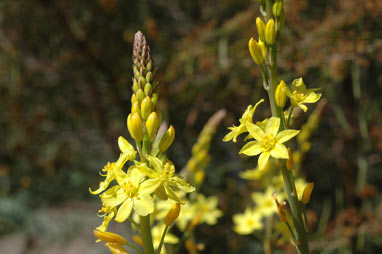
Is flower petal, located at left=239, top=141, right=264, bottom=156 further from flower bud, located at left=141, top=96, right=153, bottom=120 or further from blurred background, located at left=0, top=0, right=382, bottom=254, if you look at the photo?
blurred background, located at left=0, top=0, right=382, bottom=254

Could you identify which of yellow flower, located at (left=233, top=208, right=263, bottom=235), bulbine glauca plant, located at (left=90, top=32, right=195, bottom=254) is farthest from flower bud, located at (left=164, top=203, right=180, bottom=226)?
yellow flower, located at (left=233, top=208, right=263, bottom=235)

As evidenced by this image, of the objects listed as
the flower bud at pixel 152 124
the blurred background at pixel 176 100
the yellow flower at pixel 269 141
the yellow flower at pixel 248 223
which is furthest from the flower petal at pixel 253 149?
the blurred background at pixel 176 100

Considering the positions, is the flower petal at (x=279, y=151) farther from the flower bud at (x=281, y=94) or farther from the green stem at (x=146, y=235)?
the green stem at (x=146, y=235)

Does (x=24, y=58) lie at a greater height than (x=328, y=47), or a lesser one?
greater

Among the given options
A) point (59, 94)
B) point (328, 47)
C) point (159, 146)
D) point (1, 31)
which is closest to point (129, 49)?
point (59, 94)

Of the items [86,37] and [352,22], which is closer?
[352,22]

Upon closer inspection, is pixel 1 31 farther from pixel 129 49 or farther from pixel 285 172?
pixel 285 172
